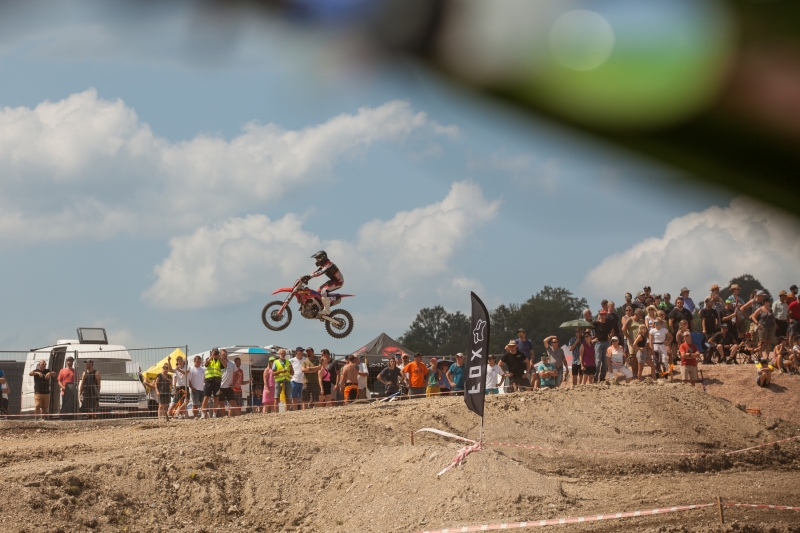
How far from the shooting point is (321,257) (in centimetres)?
1578

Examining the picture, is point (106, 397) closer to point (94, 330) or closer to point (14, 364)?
point (14, 364)

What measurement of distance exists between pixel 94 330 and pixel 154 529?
1270 cm

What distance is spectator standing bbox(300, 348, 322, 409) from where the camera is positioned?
15828mm

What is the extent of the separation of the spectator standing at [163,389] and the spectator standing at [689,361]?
11.1 m

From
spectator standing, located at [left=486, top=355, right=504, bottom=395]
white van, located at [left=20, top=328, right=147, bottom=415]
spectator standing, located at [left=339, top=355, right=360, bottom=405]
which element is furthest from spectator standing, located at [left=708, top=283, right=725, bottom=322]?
white van, located at [left=20, top=328, right=147, bottom=415]

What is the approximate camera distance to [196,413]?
51.8 ft

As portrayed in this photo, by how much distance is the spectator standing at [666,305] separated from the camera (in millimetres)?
17066

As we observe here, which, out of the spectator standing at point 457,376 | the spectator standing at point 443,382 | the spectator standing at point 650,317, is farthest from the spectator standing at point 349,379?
the spectator standing at point 650,317

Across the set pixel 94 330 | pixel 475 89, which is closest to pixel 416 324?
pixel 94 330

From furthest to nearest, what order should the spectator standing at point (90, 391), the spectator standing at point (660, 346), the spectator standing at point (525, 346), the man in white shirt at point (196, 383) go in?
the spectator standing at point (90, 391) < the spectator standing at point (660, 346) < the man in white shirt at point (196, 383) < the spectator standing at point (525, 346)

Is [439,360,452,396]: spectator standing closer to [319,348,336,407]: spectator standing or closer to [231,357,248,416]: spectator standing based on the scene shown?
[319,348,336,407]: spectator standing

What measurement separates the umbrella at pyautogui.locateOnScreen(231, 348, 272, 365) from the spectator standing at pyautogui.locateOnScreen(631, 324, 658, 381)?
9.73 metres

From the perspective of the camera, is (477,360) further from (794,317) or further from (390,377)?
(794,317)

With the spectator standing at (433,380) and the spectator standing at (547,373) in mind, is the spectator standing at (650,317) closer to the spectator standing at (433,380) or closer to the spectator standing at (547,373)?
the spectator standing at (547,373)
